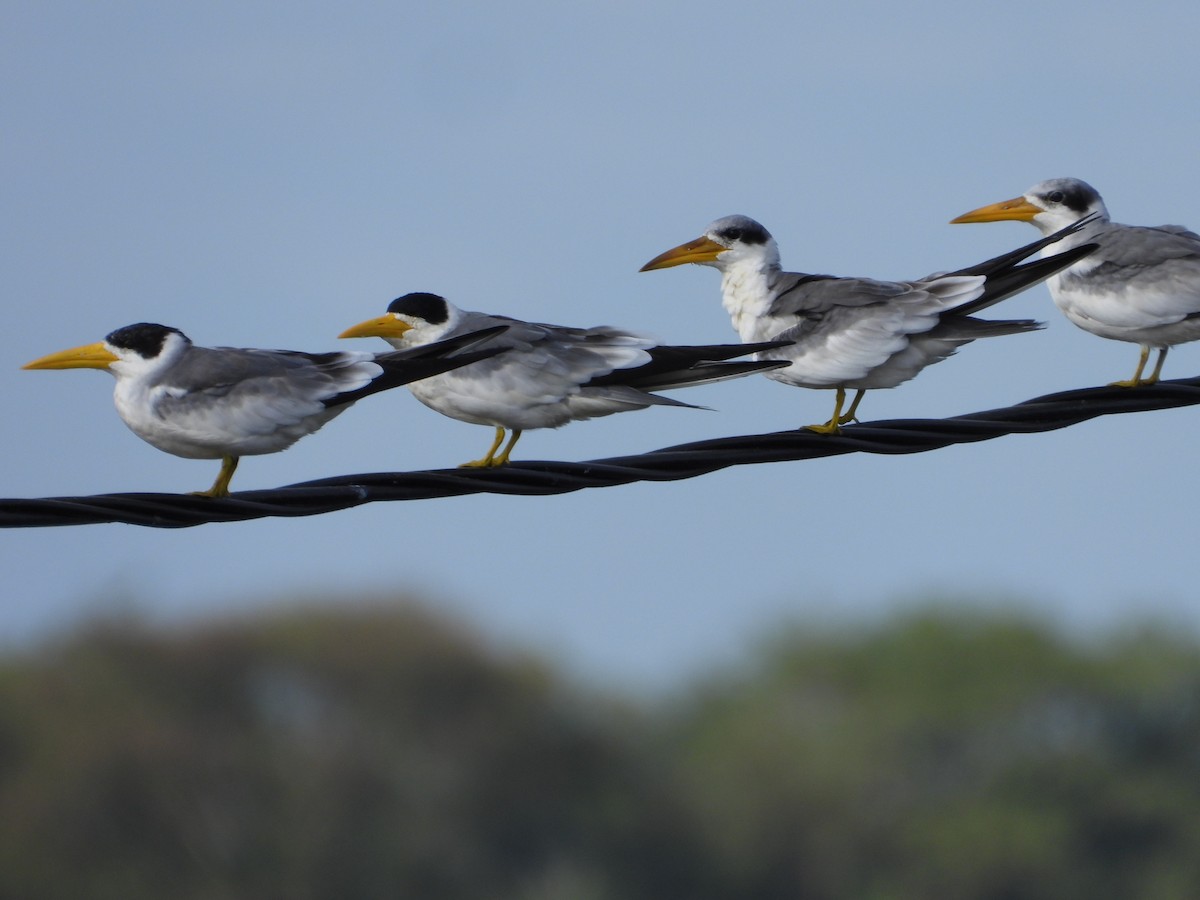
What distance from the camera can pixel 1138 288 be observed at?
32.8 ft

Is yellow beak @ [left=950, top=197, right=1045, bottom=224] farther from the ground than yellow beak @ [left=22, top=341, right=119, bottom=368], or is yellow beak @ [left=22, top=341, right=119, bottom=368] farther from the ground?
yellow beak @ [left=950, top=197, right=1045, bottom=224]

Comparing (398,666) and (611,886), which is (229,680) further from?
(611,886)

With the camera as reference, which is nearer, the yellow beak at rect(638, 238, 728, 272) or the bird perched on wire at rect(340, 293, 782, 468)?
the bird perched on wire at rect(340, 293, 782, 468)

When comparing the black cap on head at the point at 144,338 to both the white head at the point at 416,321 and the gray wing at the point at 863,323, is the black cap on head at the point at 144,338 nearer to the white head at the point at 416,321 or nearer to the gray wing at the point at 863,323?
the white head at the point at 416,321

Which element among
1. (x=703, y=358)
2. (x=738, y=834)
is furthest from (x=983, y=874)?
(x=703, y=358)

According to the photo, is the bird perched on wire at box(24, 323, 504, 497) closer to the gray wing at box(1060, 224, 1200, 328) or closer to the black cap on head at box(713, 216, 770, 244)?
the black cap on head at box(713, 216, 770, 244)

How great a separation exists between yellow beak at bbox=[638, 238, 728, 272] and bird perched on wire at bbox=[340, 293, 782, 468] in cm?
225

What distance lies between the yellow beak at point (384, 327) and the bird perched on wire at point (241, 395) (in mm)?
773

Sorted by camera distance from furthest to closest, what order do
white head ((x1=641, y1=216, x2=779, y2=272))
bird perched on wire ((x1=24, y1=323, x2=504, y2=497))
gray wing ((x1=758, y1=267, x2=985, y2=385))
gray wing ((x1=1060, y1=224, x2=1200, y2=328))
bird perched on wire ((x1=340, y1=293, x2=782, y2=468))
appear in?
white head ((x1=641, y1=216, x2=779, y2=272)) → gray wing ((x1=1060, y1=224, x2=1200, y2=328)) → gray wing ((x1=758, y1=267, x2=985, y2=385)) → bird perched on wire ((x1=340, y1=293, x2=782, y2=468)) → bird perched on wire ((x1=24, y1=323, x2=504, y2=497))

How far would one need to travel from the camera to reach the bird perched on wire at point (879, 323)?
896 centimetres

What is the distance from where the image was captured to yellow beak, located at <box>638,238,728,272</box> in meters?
11.1

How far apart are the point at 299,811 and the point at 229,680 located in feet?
36.2

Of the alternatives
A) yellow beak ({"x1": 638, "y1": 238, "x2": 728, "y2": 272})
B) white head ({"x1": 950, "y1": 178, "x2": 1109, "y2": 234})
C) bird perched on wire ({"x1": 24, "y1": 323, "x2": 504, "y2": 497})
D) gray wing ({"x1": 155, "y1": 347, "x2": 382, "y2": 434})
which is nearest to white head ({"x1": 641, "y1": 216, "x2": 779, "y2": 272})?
yellow beak ({"x1": 638, "y1": 238, "x2": 728, "y2": 272})

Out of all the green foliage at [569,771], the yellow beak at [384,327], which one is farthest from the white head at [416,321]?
the green foliage at [569,771]
